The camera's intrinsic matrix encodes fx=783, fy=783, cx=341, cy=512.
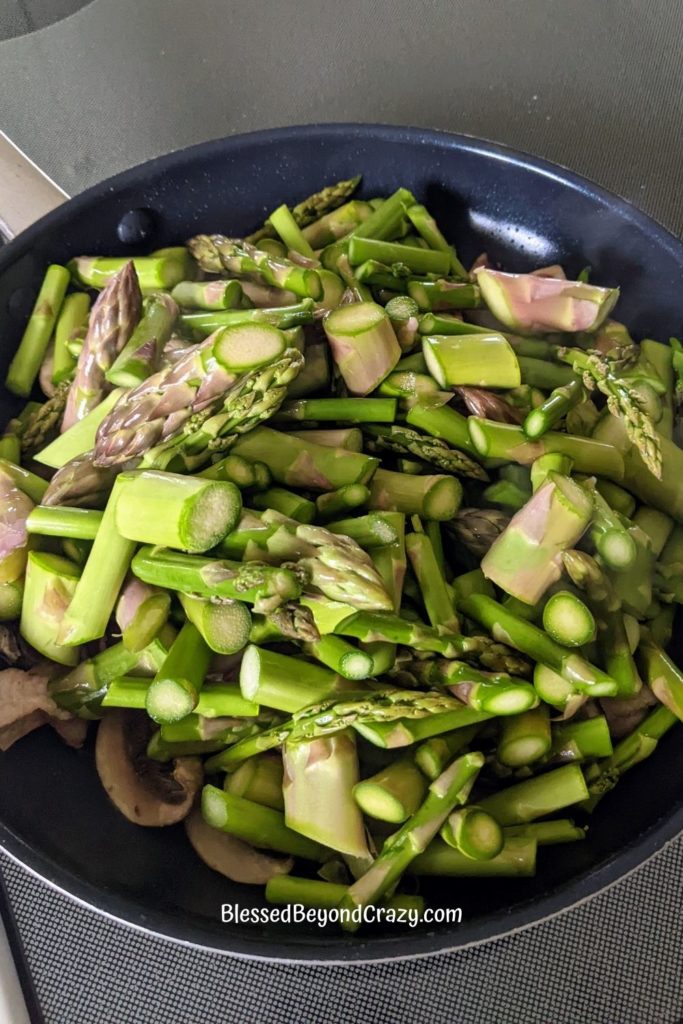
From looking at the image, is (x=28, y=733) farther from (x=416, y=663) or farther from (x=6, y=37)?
(x=6, y=37)

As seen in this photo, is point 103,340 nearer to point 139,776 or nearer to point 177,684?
point 177,684

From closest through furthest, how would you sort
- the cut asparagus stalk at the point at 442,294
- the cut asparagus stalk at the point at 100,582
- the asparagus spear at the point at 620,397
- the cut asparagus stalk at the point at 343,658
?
the cut asparagus stalk at the point at 343,658
the cut asparagus stalk at the point at 100,582
the asparagus spear at the point at 620,397
the cut asparagus stalk at the point at 442,294

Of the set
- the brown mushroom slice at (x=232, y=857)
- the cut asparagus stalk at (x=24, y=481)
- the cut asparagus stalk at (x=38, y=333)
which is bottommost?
the brown mushroom slice at (x=232, y=857)

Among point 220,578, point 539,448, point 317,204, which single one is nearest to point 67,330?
point 317,204

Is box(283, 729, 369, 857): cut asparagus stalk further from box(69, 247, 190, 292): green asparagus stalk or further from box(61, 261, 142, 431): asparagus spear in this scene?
box(69, 247, 190, 292): green asparagus stalk

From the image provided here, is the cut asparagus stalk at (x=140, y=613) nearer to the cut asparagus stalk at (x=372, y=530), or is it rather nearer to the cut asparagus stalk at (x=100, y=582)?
the cut asparagus stalk at (x=100, y=582)

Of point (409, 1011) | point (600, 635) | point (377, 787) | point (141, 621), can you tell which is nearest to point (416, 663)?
point (377, 787)

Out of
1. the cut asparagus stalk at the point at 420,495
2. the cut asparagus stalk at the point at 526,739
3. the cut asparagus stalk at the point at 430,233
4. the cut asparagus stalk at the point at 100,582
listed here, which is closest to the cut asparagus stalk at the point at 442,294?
the cut asparagus stalk at the point at 430,233
